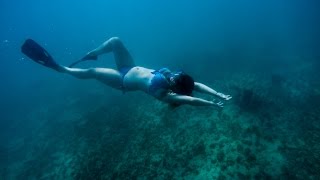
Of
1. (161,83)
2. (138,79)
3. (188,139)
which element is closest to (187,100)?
(161,83)

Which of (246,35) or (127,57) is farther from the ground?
(127,57)

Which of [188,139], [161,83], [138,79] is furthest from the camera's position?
[188,139]

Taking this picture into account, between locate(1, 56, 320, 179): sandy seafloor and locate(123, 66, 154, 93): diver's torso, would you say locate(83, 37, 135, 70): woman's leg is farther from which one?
locate(1, 56, 320, 179): sandy seafloor

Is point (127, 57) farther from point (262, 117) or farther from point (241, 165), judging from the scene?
point (262, 117)

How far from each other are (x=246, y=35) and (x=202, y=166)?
883 inches

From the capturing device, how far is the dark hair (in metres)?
3.95

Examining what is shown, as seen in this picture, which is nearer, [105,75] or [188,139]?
[105,75]

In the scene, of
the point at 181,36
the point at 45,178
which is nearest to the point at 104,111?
the point at 45,178

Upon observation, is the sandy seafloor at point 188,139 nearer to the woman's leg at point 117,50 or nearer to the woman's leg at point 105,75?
the woman's leg at point 105,75

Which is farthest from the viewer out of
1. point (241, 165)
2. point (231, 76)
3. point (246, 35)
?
point (246, 35)

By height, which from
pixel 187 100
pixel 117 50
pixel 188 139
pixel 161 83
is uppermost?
pixel 117 50

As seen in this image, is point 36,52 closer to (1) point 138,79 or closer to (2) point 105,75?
(2) point 105,75

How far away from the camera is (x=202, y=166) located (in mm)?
6551

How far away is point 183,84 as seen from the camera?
3977mm
